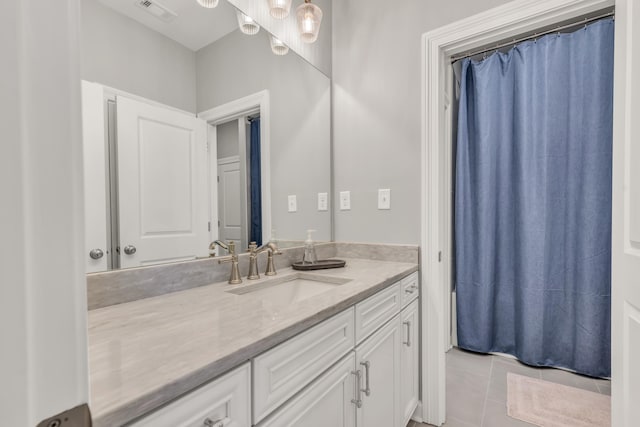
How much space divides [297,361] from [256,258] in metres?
0.65

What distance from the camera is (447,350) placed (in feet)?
8.00

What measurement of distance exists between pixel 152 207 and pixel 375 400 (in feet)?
3.54

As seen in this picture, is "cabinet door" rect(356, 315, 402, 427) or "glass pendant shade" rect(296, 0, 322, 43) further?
"glass pendant shade" rect(296, 0, 322, 43)

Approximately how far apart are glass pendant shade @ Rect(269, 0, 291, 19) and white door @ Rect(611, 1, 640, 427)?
1.29 meters

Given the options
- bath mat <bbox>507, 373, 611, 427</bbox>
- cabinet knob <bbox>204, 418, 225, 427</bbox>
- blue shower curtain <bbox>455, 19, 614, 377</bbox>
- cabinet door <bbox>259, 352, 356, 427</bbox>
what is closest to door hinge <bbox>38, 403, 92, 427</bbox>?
cabinet knob <bbox>204, 418, 225, 427</bbox>

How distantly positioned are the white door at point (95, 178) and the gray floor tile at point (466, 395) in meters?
1.85

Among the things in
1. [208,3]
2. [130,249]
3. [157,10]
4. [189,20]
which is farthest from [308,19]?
[130,249]

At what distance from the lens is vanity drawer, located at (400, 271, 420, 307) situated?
4.72 feet

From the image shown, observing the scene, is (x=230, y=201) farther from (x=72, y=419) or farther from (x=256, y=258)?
(x=72, y=419)

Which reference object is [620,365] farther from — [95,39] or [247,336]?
[95,39]

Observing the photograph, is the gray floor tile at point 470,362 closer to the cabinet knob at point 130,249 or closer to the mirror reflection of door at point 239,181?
the mirror reflection of door at point 239,181

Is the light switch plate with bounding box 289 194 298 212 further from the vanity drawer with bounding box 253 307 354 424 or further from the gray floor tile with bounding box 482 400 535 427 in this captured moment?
the gray floor tile with bounding box 482 400 535 427

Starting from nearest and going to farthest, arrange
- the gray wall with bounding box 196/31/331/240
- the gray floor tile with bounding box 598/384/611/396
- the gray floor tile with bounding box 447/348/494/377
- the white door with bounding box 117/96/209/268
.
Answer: the white door with bounding box 117/96/209/268 → the gray wall with bounding box 196/31/331/240 → the gray floor tile with bounding box 598/384/611/396 → the gray floor tile with bounding box 447/348/494/377

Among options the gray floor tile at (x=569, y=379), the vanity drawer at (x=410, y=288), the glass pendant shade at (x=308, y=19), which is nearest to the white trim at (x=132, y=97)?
the glass pendant shade at (x=308, y=19)
